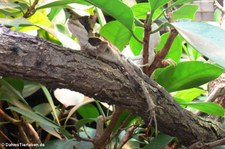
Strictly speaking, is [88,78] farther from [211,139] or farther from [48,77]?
[211,139]

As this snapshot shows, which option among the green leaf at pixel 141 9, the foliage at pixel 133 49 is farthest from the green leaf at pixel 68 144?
the green leaf at pixel 141 9

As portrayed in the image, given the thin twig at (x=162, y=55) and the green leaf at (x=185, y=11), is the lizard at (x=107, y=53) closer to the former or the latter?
the thin twig at (x=162, y=55)

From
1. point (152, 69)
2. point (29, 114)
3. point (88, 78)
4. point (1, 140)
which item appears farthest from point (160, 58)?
point (1, 140)

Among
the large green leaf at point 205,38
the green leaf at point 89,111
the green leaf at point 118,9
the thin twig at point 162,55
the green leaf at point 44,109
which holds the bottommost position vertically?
the green leaf at point 89,111

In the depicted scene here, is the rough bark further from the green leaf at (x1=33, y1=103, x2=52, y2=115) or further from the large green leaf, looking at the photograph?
the green leaf at (x1=33, y1=103, x2=52, y2=115)

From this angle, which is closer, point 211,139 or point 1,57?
point 1,57

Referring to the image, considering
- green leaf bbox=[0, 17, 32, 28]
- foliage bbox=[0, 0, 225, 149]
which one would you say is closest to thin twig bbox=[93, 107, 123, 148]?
foliage bbox=[0, 0, 225, 149]
